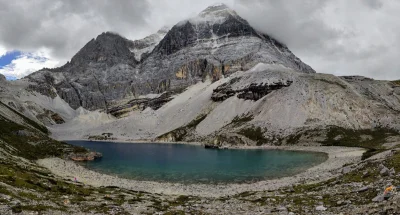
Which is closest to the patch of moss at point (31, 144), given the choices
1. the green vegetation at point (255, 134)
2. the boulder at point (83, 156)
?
the boulder at point (83, 156)

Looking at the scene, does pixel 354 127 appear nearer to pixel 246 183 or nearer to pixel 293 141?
pixel 293 141

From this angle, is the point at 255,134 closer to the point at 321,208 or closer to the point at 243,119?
the point at 243,119

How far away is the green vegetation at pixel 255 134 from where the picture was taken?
154m

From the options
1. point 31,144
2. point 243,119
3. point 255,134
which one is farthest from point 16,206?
point 243,119

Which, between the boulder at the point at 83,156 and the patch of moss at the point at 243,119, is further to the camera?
the patch of moss at the point at 243,119

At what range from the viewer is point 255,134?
Answer: 162 metres

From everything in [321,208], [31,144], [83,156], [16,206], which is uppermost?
[31,144]

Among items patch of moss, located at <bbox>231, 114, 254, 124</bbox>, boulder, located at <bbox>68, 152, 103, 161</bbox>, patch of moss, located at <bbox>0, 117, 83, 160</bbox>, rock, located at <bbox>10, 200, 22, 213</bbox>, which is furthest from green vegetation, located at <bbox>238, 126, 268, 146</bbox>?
A: rock, located at <bbox>10, 200, 22, 213</bbox>

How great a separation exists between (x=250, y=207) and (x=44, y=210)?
721 inches

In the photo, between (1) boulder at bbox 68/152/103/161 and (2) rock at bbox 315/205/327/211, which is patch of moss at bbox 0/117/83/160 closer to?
(1) boulder at bbox 68/152/103/161

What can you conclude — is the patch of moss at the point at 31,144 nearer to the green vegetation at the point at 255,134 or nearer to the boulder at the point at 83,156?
the boulder at the point at 83,156

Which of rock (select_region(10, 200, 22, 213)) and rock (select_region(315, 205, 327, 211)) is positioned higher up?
rock (select_region(10, 200, 22, 213))

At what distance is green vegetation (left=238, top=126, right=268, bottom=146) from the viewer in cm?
15415

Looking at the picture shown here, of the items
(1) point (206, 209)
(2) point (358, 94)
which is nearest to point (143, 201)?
(1) point (206, 209)
